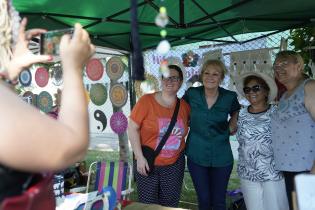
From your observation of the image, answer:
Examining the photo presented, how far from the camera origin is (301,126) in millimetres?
2482

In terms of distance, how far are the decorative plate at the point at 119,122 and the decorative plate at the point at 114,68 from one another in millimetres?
597

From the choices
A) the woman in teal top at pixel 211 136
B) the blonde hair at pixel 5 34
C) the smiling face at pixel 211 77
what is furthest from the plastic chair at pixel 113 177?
the blonde hair at pixel 5 34

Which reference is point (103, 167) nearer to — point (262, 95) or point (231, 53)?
point (262, 95)

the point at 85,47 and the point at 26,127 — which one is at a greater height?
the point at 85,47

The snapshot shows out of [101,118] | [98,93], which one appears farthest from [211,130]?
[98,93]

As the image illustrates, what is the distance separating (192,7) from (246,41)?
121cm

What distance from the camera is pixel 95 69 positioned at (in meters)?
5.88

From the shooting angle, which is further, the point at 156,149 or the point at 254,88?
the point at 156,149

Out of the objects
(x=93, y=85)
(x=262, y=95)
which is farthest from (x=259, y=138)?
(x=93, y=85)

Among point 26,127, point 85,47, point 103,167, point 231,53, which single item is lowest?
point 103,167

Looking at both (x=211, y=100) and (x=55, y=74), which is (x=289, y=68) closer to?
(x=211, y=100)

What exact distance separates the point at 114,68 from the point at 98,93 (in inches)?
21.8

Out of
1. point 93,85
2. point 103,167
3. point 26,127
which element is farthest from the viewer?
point 93,85

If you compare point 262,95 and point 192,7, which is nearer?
point 262,95
